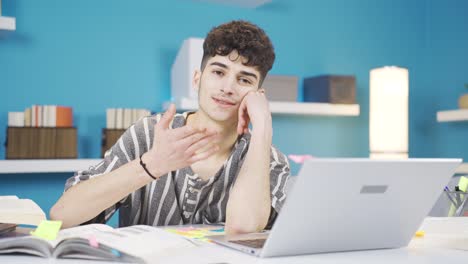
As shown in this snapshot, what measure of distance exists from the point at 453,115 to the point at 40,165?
2518 mm

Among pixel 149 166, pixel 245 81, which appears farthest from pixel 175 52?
pixel 149 166

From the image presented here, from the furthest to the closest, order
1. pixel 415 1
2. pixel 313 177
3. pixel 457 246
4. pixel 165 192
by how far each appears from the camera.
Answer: pixel 415 1, pixel 165 192, pixel 457 246, pixel 313 177

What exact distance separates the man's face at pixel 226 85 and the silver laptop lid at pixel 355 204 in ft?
2.25

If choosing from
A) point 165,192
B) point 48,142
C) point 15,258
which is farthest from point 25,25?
point 15,258

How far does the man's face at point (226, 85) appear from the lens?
5.65 feet

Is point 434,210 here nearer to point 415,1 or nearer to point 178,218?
point 178,218

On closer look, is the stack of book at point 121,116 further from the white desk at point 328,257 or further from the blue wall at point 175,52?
the white desk at point 328,257

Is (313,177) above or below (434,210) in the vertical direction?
above

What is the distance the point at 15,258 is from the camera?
1021 millimetres

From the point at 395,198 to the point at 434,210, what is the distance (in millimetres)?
1003

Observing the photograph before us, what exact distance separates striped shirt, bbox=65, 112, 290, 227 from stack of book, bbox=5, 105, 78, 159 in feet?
4.29

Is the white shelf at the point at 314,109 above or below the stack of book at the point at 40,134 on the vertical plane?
Answer: above

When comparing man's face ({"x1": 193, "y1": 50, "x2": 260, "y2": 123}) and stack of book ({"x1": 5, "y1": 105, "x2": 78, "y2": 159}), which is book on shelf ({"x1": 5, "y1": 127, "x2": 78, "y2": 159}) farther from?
man's face ({"x1": 193, "y1": 50, "x2": 260, "y2": 123})

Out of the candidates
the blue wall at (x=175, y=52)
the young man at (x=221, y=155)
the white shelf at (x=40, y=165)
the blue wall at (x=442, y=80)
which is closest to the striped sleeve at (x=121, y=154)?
the young man at (x=221, y=155)
